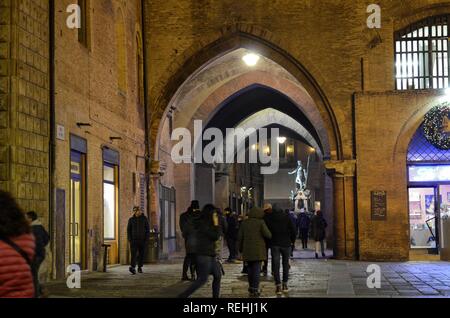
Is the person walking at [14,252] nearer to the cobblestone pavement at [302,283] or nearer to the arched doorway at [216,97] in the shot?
the cobblestone pavement at [302,283]

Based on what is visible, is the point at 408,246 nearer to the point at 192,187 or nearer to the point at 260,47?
the point at 260,47

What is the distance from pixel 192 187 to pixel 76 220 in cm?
1584

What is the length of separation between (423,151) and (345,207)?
2.90 meters

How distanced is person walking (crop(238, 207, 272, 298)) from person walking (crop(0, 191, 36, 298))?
25.4 feet

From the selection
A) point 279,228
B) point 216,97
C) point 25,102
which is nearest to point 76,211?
point 25,102

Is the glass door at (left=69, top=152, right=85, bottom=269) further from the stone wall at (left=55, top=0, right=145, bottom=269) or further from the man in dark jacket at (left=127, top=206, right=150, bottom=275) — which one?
the man in dark jacket at (left=127, top=206, right=150, bottom=275)

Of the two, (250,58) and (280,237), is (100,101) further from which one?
(250,58)

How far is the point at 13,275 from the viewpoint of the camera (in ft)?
19.5

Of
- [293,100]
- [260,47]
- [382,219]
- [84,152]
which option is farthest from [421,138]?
[84,152]

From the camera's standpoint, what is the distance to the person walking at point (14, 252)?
19.5 ft

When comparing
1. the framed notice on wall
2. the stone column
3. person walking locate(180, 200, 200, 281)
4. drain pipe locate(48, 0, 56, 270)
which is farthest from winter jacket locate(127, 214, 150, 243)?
the framed notice on wall

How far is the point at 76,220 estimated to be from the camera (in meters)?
19.1

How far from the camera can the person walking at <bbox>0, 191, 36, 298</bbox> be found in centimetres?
594

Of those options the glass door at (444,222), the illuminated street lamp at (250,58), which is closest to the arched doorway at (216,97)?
the illuminated street lamp at (250,58)
